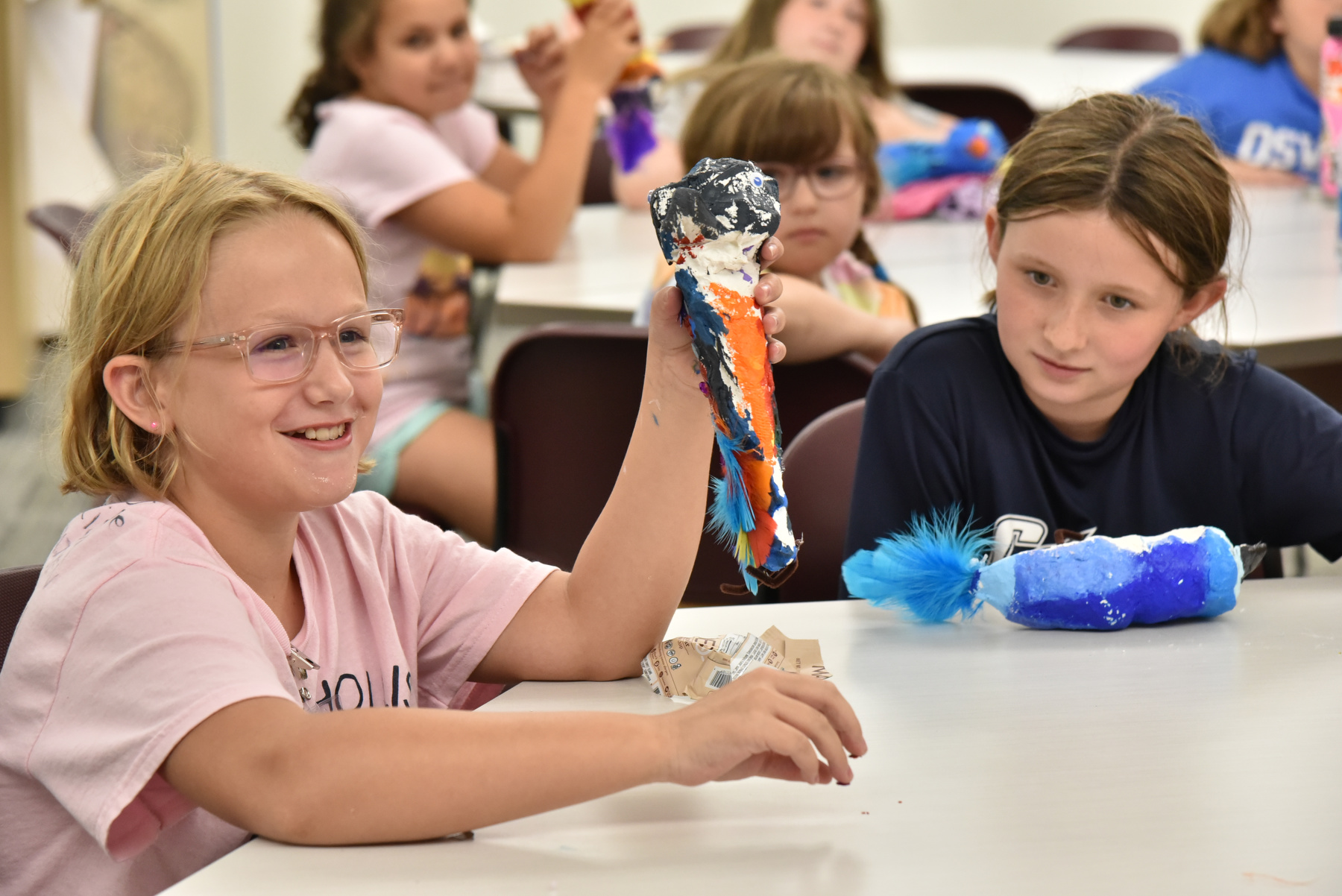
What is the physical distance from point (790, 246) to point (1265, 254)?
102 centimetres

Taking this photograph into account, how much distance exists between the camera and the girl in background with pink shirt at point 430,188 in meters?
A: 2.40

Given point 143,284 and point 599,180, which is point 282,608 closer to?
point 143,284

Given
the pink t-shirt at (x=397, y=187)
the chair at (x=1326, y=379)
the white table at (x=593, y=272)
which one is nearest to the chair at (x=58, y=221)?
the pink t-shirt at (x=397, y=187)

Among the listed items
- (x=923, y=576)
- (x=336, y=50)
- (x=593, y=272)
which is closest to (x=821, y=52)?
(x=593, y=272)

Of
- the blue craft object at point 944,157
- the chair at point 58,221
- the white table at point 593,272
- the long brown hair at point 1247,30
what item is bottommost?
the white table at point 593,272

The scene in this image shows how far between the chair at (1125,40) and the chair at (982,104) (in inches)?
80.4

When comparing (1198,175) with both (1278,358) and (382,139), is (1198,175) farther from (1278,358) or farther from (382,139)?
Answer: (382,139)

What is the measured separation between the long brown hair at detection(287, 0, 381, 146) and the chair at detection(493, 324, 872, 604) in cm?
106

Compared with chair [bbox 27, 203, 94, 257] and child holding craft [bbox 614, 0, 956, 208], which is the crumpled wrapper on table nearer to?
chair [bbox 27, 203, 94, 257]

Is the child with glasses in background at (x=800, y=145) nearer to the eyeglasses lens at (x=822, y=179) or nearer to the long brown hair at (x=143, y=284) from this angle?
the eyeglasses lens at (x=822, y=179)

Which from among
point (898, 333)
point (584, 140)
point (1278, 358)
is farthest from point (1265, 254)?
point (584, 140)

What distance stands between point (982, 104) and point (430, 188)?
232 cm

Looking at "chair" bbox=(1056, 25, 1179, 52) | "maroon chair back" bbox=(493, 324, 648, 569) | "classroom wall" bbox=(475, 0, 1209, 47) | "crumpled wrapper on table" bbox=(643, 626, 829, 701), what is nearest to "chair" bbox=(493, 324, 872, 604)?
"maroon chair back" bbox=(493, 324, 648, 569)

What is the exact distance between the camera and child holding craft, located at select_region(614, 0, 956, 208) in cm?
341
